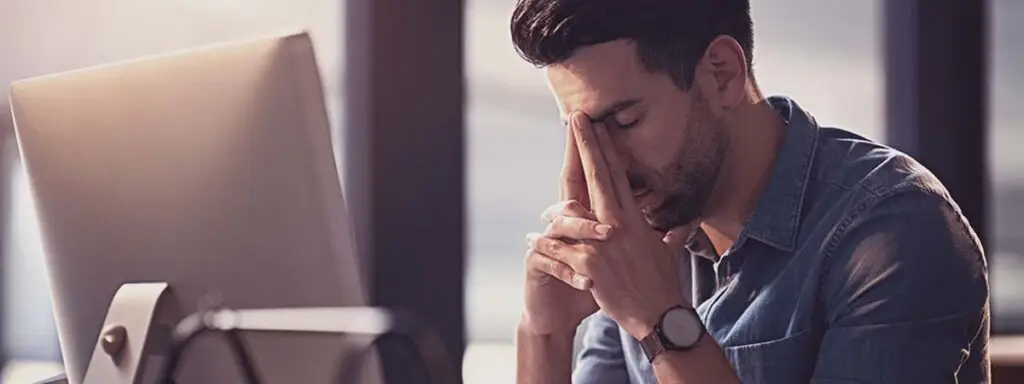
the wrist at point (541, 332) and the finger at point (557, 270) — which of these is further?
the wrist at point (541, 332)

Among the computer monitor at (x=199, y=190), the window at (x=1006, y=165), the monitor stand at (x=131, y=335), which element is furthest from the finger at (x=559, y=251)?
the window at (x=1006, y=165)

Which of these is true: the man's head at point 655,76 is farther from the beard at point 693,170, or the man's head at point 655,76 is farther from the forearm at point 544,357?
the forearm at point 544,357

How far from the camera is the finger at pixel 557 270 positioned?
1.25 meters

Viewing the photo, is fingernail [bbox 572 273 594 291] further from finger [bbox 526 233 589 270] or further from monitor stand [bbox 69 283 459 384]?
monitor stand [bbox 69 283 459 384]

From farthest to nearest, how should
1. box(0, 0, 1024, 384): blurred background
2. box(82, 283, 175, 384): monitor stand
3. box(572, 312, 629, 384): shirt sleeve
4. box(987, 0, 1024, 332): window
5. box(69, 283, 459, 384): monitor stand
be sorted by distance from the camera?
box(987, 0, 1024, 332): window, box(0, 0, 1024, 384): blurred background, box(572, 312, 629, 384): shirt sleeve, box(82, 283, 175, 384): monitor stand, box(69, 283, 459, 384): monitor stand

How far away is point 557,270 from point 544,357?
18 cm

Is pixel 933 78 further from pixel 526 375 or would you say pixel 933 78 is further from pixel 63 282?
pixel 63 282

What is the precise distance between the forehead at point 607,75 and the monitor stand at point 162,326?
0.42 m

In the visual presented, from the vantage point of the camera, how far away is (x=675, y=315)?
120 cm

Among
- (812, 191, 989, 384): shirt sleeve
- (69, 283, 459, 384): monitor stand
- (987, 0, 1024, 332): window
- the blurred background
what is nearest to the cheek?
(812, 191, 989, 384): shirt sleeve

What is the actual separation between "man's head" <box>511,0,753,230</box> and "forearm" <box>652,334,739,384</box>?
0.21 m

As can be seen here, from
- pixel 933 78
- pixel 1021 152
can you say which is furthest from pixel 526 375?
pixel 1021 152

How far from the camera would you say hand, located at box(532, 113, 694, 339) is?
4.00 feet

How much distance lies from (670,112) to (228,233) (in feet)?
1.82
